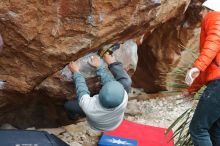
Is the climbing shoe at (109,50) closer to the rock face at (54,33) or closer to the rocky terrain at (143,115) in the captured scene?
the rock face at (54,33)

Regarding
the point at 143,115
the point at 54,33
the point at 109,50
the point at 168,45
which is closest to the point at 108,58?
the point at 109,50

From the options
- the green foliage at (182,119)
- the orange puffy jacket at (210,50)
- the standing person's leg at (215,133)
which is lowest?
the green foliage at (182,119)

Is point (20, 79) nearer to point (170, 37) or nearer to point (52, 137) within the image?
point (52, 137)

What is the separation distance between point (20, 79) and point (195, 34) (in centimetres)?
252

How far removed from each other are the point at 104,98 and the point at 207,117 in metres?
0.68

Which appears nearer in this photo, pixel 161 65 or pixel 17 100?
pixel 17 100

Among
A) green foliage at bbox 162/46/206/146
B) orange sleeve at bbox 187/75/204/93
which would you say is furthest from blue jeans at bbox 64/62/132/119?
green foliage at bbox 162/46/206/146

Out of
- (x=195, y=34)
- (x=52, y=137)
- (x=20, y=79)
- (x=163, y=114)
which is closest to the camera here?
(x=52, y=137)

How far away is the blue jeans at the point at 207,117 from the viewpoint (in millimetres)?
3082

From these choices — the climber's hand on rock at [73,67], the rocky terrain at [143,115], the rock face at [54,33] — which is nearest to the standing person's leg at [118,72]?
the rock face at [54,33]

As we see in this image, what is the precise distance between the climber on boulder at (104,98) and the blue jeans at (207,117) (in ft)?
1.63

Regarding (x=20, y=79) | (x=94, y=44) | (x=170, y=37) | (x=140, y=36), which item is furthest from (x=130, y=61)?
(x=170, y=37)

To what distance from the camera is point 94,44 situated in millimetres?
3604

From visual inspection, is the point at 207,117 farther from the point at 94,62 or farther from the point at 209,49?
the point at 94,62
